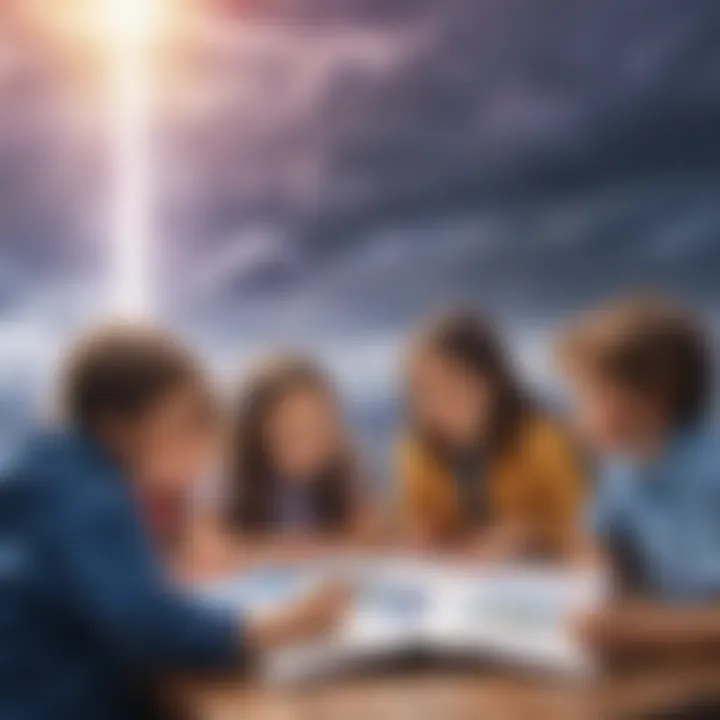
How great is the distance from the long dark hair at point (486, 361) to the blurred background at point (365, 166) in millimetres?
18

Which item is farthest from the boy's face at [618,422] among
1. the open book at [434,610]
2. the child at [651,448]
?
the open book at [434,610]

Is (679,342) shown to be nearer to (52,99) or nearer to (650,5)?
(650,5)

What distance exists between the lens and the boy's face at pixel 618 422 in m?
1.33

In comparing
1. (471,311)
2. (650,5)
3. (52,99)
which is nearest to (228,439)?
(471,311)

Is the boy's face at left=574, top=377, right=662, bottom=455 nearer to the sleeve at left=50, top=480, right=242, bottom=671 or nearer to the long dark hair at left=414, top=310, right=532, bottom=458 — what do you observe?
the long dark hair at left=414, top=310, right=532, bottom=458

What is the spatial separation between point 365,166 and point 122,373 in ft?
0.94

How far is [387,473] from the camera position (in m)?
1.33

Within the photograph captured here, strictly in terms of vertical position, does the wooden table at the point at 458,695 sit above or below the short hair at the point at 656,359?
below

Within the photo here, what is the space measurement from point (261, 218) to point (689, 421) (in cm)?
42

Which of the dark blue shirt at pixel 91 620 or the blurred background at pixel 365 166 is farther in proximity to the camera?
the blurred background at pixel 365 166

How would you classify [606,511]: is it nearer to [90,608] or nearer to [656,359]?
[656,359]

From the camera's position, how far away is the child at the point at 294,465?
133cm

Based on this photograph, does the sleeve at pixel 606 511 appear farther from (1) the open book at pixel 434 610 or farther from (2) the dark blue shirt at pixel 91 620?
(2) the dark blue shirt at pixel 91 620

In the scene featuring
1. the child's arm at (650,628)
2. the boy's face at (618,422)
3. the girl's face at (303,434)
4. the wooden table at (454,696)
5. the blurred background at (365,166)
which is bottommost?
the wooden table at (454,696)
